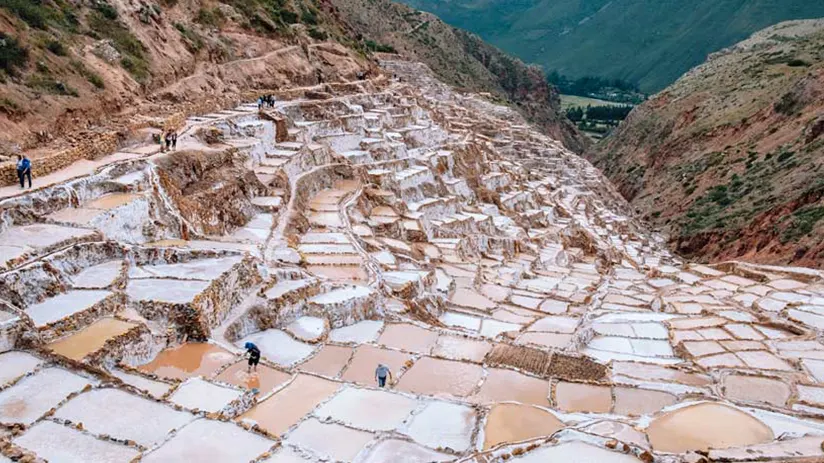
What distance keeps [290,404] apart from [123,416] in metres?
2.02

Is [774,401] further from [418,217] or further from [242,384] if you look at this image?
[418,217]

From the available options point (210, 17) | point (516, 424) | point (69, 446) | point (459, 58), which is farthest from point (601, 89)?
point (69, 446)

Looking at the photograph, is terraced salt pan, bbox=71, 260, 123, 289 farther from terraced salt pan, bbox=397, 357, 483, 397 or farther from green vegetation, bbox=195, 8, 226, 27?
green vegetation, bbox=195, 8, 226, 27

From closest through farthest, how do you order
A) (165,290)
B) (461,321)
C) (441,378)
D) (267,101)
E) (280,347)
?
(441,378) → (165,290) → (280,347) → (461,321) → (267,101)

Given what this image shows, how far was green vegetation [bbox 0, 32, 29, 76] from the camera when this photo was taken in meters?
16.5

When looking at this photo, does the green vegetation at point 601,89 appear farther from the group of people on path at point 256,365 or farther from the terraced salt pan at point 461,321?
the group of people on path at point 256,365

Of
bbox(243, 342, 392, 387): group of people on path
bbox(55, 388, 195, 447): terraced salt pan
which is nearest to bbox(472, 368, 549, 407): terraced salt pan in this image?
bbox(243, 342, 392, 387): group of people on path

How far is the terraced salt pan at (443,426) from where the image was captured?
7418 millimetres

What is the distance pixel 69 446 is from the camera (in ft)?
22.4

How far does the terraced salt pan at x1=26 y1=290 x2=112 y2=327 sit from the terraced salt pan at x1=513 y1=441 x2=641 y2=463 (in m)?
6.47

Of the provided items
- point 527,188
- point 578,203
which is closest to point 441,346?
point 527,188

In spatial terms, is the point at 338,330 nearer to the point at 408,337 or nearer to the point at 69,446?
the point at 408,337

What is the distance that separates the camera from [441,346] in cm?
1179

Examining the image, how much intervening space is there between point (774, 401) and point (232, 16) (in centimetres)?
2883
